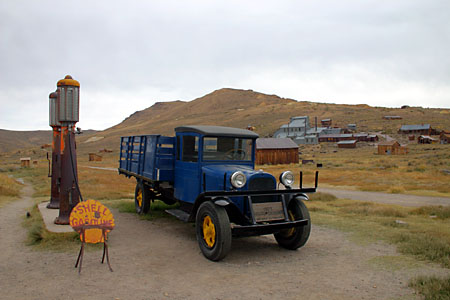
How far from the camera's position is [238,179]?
6.76m

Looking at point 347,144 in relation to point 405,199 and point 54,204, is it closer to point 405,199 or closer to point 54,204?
point 405,199

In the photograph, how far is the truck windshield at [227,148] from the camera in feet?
26.3

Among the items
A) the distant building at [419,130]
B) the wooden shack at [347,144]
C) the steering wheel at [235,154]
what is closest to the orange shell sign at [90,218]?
the steering wheel at [235,154]

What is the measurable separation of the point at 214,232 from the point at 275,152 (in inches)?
1621

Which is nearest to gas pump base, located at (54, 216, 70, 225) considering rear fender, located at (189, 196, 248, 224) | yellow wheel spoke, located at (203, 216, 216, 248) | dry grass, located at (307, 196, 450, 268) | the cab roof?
rear fender, located at (189, 196, 248, 224)

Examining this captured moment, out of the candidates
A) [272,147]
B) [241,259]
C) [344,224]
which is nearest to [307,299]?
[241,259]

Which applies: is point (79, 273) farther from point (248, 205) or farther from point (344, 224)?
point (344, 224)

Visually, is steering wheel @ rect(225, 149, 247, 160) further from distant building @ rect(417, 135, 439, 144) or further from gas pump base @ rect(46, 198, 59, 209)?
distant building @ rect(417, 135, 439, 144)

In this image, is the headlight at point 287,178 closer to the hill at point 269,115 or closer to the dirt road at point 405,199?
the dirt road at point 405,199

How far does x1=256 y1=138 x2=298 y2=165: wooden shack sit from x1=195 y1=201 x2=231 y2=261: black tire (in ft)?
129

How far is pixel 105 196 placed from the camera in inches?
611

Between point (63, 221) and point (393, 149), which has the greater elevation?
point (393, 149)

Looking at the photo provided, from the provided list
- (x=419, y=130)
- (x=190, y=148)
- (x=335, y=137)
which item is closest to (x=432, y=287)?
(x=190, y=148)

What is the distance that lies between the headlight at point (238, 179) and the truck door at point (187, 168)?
1395 millimetres
